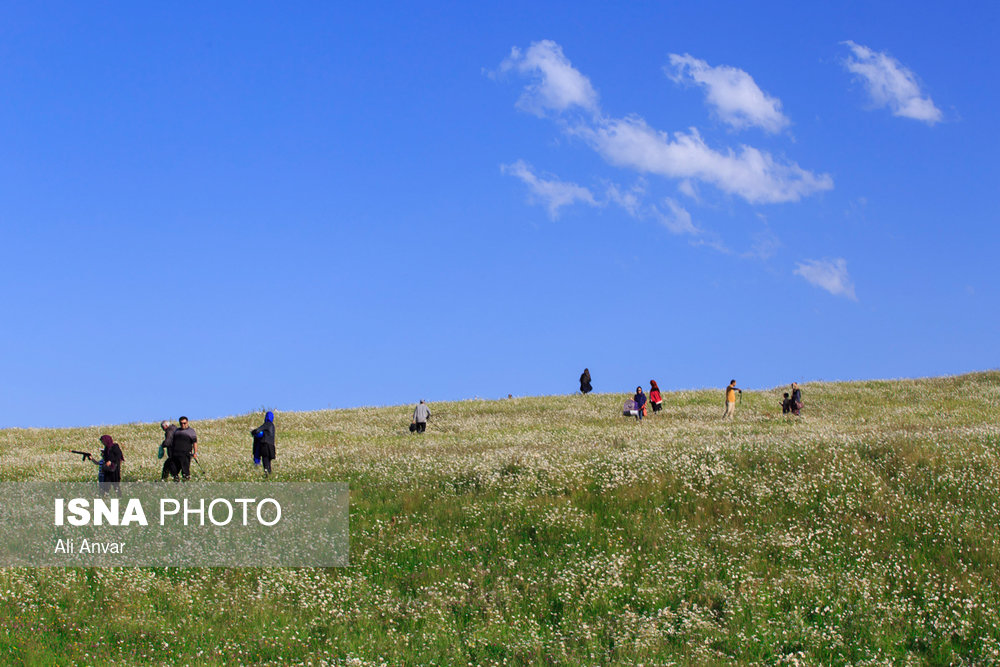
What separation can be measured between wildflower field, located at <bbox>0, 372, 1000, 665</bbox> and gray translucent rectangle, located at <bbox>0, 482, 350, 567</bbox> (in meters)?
0.66

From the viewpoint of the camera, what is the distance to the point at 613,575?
48.2 ft

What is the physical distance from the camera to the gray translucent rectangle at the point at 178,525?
1670 centimetres

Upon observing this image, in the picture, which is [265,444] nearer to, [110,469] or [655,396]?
[110,469]

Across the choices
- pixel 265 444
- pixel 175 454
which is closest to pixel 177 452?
pixel 175 454

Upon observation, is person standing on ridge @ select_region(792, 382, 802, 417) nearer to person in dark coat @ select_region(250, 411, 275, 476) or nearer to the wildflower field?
the wildflower field

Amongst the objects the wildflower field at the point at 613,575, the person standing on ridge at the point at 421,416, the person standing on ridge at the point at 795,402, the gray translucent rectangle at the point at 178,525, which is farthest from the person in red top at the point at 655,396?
the gray translucent rectangle at the point at 178,525

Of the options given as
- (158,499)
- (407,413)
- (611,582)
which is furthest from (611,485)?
(407,413)

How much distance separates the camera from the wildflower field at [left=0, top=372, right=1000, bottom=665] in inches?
491

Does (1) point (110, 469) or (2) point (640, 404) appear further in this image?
(2) point (640, 404)

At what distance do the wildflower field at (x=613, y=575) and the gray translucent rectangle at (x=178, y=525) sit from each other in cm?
66

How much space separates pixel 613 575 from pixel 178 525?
1051cm

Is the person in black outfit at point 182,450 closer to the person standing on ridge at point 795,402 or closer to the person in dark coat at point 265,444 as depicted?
the person in dark coat at point 265,444

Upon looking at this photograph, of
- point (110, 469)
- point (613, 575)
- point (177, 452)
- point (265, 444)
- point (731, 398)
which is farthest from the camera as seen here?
point (731, 398)

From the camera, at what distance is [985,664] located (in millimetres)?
11797
